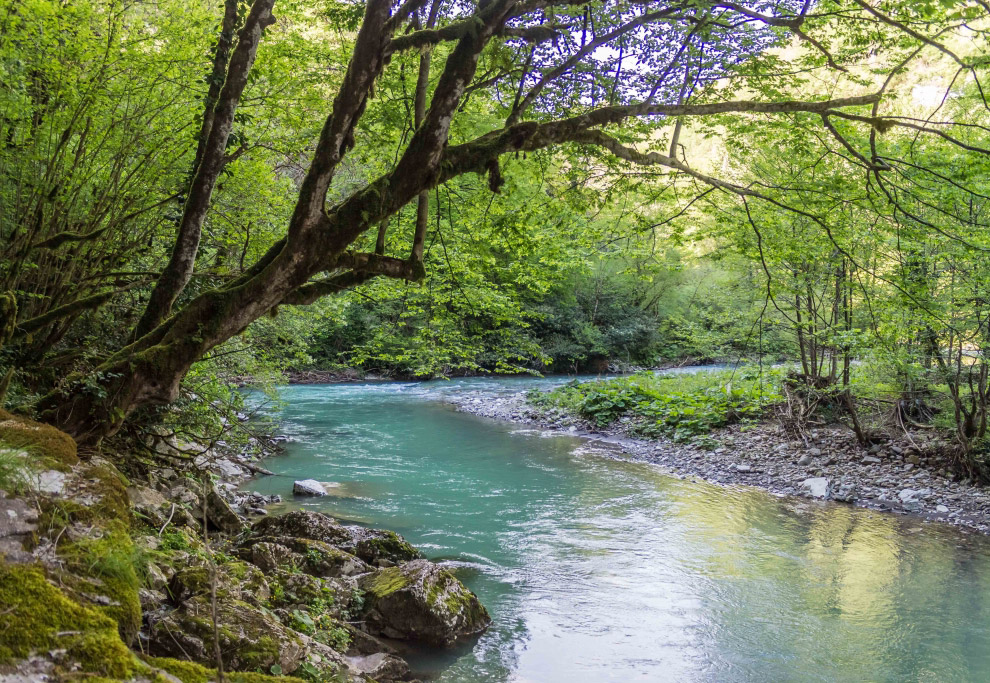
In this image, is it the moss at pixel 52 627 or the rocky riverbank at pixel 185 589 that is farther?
the rocky riverbank at pixel 185 589

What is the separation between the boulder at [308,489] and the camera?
32.7ft

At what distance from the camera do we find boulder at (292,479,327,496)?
997cm

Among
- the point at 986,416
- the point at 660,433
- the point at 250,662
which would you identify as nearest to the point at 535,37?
the point at 250,662

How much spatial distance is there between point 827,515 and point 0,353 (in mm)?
10037

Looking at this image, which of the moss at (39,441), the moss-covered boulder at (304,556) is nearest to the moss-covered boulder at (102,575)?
the moss at (39,441)

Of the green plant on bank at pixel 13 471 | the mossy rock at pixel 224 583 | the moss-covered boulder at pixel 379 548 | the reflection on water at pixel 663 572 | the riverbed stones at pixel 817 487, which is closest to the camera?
the green plant on bank at pixel 13 471

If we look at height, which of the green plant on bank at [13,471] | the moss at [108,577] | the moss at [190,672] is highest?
the green plant on bank at [13,471]

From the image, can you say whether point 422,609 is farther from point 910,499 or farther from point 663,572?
point 910,499

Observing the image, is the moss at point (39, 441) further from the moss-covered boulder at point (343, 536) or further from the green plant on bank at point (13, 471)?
the moss-covered boulder at point (343, 536)

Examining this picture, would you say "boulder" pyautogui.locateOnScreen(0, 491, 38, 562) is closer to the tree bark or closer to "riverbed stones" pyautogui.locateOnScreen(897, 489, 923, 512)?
the tree bark

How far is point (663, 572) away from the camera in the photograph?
7227 millimetres

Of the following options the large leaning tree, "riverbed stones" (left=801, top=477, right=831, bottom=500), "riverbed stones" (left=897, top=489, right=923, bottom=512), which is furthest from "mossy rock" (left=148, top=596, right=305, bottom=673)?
"riverbed stones" (left=897, top=489, right=923, bottom=512)

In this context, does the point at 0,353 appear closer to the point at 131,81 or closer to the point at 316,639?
the point at 131,81

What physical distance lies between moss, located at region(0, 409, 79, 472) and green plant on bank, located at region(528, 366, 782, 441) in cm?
1181
